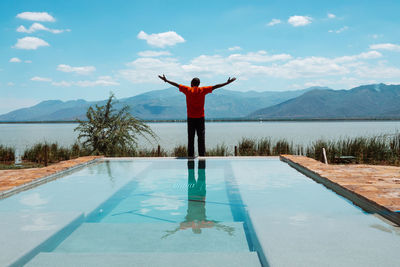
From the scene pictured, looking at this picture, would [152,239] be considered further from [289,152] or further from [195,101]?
[289,152]

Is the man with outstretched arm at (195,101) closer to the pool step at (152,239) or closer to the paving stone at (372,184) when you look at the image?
the paving stone at (372,184)

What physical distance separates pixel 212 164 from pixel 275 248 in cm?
383

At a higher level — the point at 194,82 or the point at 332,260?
the point at 194,82

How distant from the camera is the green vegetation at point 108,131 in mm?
9803

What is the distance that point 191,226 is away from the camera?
2541 mm

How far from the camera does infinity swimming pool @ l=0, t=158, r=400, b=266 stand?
6.11 ft

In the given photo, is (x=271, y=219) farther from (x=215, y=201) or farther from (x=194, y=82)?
(x=194, y=82)

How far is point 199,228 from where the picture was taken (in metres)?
2.50

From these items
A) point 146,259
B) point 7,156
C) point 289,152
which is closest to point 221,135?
point 289,152

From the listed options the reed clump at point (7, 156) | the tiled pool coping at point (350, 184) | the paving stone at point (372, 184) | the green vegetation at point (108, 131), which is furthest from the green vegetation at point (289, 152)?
the paving stone at point (372, 184)

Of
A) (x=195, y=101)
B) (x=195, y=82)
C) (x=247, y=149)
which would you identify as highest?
(x=195, y=82)

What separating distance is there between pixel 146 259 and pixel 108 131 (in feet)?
28.1

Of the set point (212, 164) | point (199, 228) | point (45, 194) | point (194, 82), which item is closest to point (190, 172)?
point (212, 164)

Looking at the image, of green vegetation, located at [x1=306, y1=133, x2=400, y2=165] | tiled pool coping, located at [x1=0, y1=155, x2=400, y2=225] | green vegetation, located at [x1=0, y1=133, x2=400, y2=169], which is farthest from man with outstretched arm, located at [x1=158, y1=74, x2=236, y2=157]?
green vegetation, located at [x1=306, y1=133, x2=400, y2=165]
